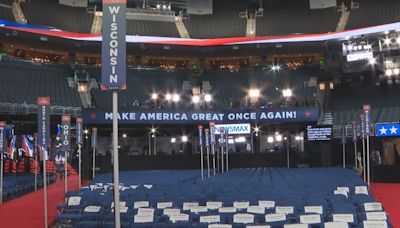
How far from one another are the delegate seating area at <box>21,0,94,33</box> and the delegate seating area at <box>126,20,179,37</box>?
3522 mm

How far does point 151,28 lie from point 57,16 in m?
7.75

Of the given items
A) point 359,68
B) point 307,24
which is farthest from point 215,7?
point 359,68

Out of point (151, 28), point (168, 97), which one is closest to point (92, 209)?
point (168, 97)

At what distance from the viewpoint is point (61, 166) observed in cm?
3338

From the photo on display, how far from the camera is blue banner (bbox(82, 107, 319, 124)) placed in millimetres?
27672

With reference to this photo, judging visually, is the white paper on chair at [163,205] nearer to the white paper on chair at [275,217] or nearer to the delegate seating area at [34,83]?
the white paper on chair at [275,217]

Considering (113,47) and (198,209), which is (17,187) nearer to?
(198,209)

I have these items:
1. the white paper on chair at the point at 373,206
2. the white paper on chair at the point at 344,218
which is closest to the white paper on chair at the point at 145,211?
the white paper on chair at the point at 344,218

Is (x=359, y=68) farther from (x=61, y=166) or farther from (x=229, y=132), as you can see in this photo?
(x=61, y=166)

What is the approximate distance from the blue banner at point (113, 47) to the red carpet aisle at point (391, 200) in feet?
25.7

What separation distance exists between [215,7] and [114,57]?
38.9 m

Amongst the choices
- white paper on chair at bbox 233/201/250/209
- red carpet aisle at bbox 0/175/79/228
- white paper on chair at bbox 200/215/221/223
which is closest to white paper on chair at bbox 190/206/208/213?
white paper on chair at bbox 233/201/250/209

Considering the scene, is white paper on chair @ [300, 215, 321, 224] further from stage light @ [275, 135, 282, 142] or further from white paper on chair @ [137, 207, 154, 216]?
stage light @ [275, 135, 282, 142]

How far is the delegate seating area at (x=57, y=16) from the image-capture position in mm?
37062
